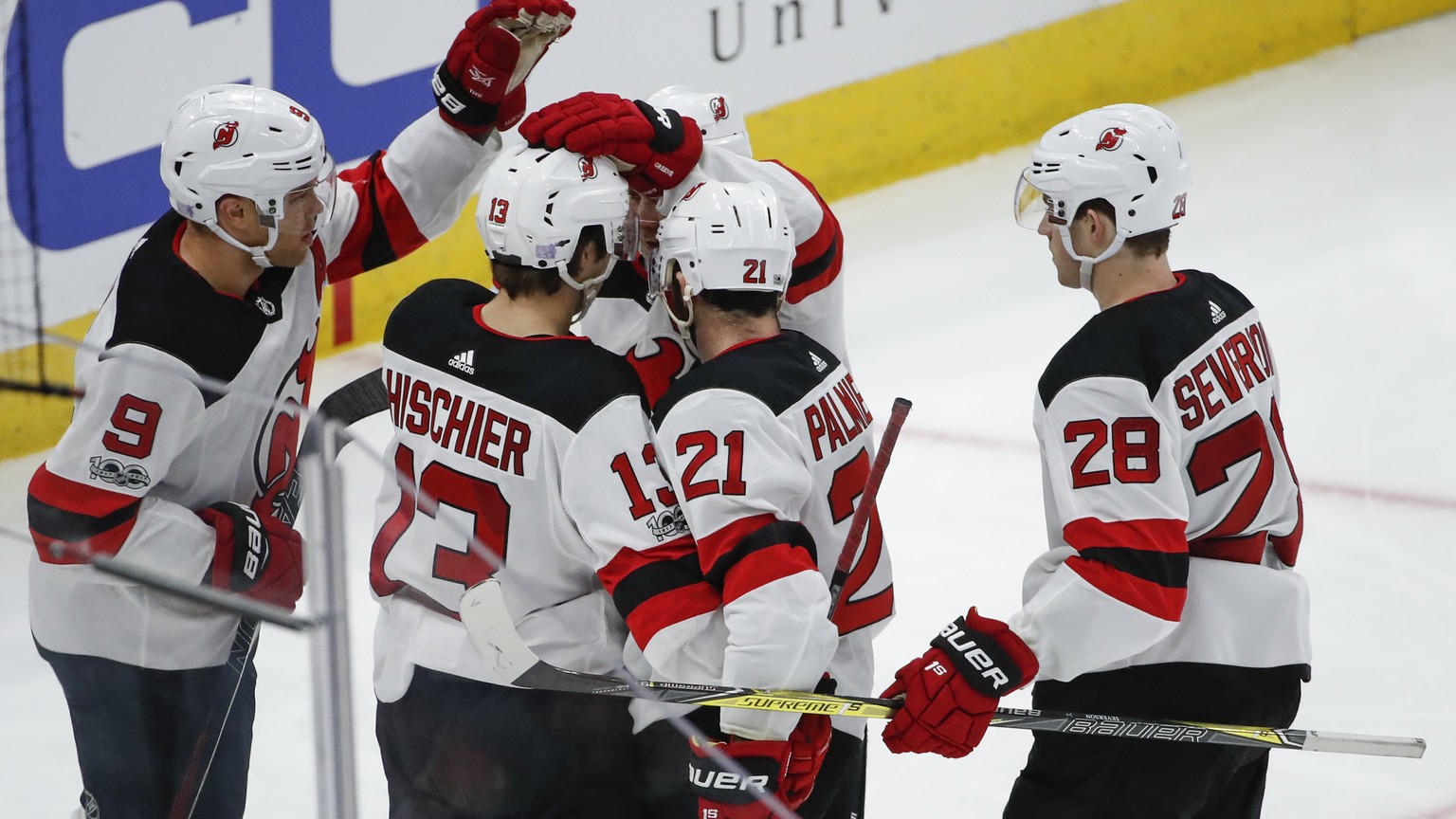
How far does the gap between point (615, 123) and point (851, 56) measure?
3.99 metres

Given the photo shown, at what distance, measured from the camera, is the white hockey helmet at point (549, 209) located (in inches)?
86.8

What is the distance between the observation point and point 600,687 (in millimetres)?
1758

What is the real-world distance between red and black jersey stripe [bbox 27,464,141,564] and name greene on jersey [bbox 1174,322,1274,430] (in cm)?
138

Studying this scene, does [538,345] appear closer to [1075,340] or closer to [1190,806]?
[1075,340]

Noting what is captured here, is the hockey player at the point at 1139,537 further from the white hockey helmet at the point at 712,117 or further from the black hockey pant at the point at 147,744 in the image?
the black hockey pant at the point at 147,744

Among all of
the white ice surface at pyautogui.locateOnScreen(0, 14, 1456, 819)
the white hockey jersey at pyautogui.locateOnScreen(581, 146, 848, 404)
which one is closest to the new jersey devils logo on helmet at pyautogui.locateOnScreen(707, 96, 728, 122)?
the white hockey jersey at pyautogui.locateOnScreen(581, 146, 848, 404)

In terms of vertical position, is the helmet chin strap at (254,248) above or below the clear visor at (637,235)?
below

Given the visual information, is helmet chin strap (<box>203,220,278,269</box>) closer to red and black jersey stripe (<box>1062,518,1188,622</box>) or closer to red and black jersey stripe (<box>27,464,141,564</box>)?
red and black jersey stripe (<box>27,464,141,564</box>)

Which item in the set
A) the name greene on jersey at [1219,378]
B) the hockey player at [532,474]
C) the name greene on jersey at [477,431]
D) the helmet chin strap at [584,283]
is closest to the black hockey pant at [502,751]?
the hockey player at [532,474]

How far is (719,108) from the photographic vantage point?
9.61 ft

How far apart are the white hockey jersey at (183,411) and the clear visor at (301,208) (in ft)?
0.32

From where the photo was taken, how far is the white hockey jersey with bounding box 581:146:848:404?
2.59m

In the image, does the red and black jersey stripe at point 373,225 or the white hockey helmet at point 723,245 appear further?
the red and black jersey stripe at point 373,225

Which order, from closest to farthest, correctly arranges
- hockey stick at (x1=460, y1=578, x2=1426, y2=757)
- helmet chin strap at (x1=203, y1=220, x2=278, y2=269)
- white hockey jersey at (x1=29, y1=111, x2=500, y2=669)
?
1. white hockey jersey at (x1=29, y1=111, x2=500, y2=669)
2. hockey stick at (x1=460, y1=578, x2=1426, y2=757)
3. helmet chin strap at (x1=203, y1=220, x2=278, y2=269)
